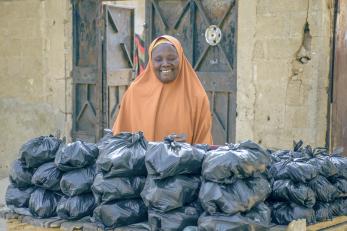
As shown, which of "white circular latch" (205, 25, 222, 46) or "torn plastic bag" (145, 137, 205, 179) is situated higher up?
"white circular latch" (205, 25, 222, 46)

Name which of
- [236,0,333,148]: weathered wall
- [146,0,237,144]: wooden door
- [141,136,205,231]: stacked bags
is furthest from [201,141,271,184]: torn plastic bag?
[146,0,237,144]: wooden door

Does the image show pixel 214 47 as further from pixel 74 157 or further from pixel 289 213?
pixel 289 213

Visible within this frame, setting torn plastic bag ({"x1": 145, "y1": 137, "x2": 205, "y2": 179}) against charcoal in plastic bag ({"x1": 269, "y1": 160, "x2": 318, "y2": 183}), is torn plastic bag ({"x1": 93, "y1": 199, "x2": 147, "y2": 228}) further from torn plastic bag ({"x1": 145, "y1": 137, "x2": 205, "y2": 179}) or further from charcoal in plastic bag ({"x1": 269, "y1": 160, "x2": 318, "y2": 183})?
charcoal in plastic bag ({"x1": 269, "y1": 160, "x2": 318, "y2": 183})


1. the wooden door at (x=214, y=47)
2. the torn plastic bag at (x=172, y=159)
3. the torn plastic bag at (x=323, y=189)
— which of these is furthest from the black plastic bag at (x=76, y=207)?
the wooden door at (x=214, y=47)

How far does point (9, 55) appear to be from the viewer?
31.0 ft

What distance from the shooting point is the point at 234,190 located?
11.3ft

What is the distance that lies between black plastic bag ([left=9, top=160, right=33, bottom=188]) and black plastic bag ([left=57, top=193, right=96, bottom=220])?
46 centimetres

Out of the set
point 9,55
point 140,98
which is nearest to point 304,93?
point 140,98

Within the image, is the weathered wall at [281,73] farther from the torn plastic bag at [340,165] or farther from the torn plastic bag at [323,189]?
the torn plastic bag at [323,189]

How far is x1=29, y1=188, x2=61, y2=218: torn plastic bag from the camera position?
13.3 ft

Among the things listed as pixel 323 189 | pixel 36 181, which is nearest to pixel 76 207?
pixel 36 181

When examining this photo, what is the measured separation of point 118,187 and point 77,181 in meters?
0.37

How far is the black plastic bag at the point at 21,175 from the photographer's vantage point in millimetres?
4358

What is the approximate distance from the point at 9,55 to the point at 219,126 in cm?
367
